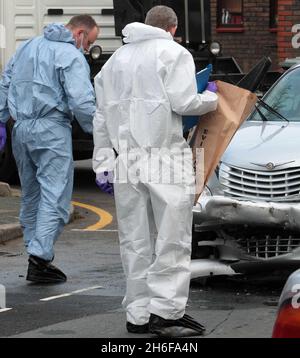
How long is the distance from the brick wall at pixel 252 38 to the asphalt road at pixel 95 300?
12.1 metres

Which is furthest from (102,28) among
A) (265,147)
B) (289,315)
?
(289,315)

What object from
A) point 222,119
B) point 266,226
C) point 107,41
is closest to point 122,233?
point 222,119

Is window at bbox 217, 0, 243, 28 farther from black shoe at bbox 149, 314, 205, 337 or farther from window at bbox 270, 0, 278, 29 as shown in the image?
black shoe at bbox 149, 314, 205, 337

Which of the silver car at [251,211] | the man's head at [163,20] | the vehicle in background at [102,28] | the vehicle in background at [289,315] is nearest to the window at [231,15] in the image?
the vehicle in background at [102,28]

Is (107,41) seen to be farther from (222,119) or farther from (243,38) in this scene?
(222,119)

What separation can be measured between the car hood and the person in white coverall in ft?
4.55

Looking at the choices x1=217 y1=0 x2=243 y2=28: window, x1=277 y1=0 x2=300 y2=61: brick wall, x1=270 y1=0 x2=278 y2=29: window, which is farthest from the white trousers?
x1=217 y1=0 x2=243 y2=28: window

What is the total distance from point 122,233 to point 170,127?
71 cm

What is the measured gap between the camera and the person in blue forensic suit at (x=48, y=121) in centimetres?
905

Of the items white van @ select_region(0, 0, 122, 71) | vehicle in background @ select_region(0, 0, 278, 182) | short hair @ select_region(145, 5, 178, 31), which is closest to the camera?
short hair @ select_region(145, 5, 178, 31)

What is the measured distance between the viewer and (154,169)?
275 inches

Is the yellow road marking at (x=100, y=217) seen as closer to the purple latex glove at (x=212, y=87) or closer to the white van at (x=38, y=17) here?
the white van at (x=38, y=17)

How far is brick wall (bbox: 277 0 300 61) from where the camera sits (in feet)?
68.9

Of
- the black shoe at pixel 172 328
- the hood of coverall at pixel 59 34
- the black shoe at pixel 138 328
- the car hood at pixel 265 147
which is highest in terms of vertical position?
the hood of coverall at pixel 59 34
